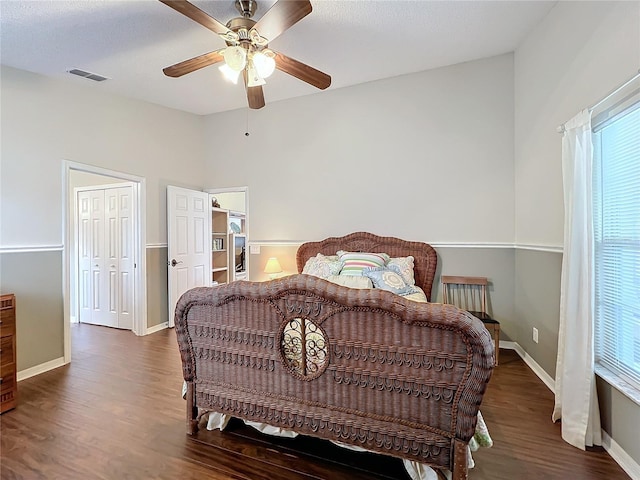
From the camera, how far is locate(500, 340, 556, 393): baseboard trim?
2.73 m

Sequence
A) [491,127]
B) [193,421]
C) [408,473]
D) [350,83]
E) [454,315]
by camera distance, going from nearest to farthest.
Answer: [454,315]
[408,473]
[193,421]
[491,127]
[350,83]

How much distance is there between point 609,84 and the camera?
1934 mm

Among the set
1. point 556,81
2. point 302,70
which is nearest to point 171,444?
point 302,70

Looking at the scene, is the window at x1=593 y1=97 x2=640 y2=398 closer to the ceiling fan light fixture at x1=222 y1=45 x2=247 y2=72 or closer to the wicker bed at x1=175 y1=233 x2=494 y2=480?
the wicker bed at x1=175 y1=233 x2=494 y2=480

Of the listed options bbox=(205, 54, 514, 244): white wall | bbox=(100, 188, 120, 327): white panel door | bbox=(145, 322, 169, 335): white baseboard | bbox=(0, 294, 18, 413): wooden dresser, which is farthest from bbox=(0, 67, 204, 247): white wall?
bbox=(145, 322, 169, 335): white baseboard

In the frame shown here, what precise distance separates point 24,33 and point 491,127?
4512 millimetres

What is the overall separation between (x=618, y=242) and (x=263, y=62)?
2624mm

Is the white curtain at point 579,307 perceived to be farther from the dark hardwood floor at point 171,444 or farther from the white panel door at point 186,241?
the white panel door at point 186,241

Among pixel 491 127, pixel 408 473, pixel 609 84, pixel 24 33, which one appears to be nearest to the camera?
pixel 408 473

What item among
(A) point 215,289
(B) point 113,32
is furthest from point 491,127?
(B) point 113,32

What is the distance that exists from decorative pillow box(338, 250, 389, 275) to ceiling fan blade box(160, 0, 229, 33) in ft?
7.93

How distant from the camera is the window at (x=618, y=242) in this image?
1.85 metres

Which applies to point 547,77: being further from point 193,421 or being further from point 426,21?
point 193,421

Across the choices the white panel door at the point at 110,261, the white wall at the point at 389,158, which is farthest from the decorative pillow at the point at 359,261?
the white panel door at the point at 110,261
